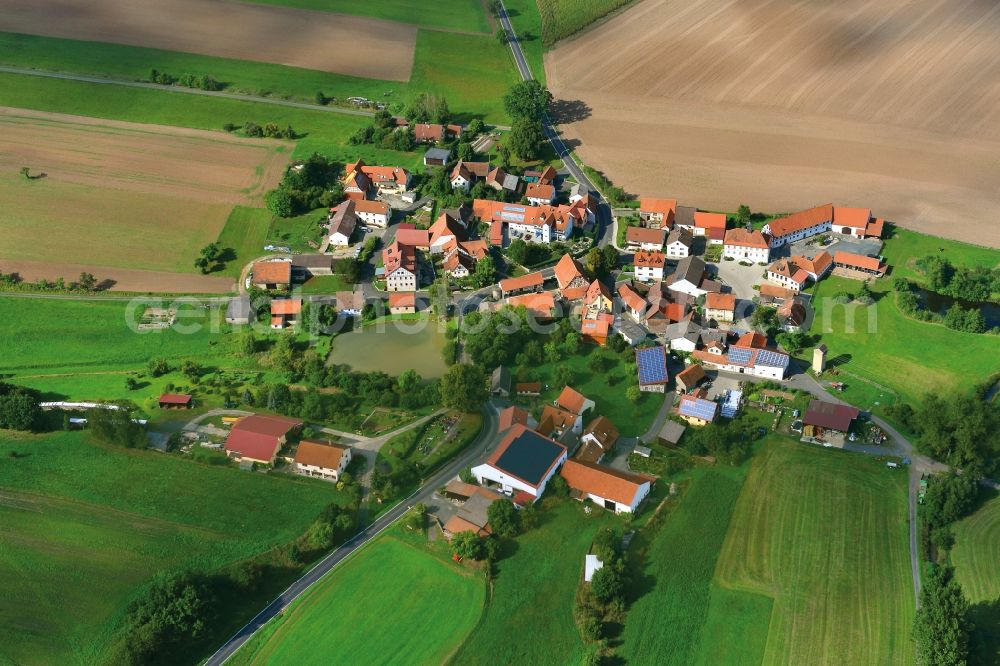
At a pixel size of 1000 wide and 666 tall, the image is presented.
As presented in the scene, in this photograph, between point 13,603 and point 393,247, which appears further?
point 393,247

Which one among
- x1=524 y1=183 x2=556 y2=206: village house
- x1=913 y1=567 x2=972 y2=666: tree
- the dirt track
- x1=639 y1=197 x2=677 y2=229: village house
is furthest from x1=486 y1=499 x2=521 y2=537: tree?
x1=524 y1=183 x2=556 y2=206: village house

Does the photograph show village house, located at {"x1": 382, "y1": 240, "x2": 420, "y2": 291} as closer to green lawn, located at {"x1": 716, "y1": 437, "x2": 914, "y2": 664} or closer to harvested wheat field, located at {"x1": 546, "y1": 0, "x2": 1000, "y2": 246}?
harvested wheat field, located at {"x1": 546, "y1": 0, "x2": 1000, "y2": 246}

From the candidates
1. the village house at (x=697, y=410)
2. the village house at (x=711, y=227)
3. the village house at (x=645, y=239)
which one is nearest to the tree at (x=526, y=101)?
the village house at (x=645, y=239)

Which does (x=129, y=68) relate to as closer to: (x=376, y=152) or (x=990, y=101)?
(x=376, y=152)

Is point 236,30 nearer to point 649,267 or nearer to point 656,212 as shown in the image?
point 656,212

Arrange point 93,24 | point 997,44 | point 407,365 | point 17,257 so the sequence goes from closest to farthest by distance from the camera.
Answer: point 407,365 < point 17,257 < point 997,44 < point 93,24

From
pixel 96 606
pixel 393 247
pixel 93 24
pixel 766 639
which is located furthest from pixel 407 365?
pixel 93 24

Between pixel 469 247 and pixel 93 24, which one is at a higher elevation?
pixel 93 24

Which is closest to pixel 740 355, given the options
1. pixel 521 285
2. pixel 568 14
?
pixel 521 285
